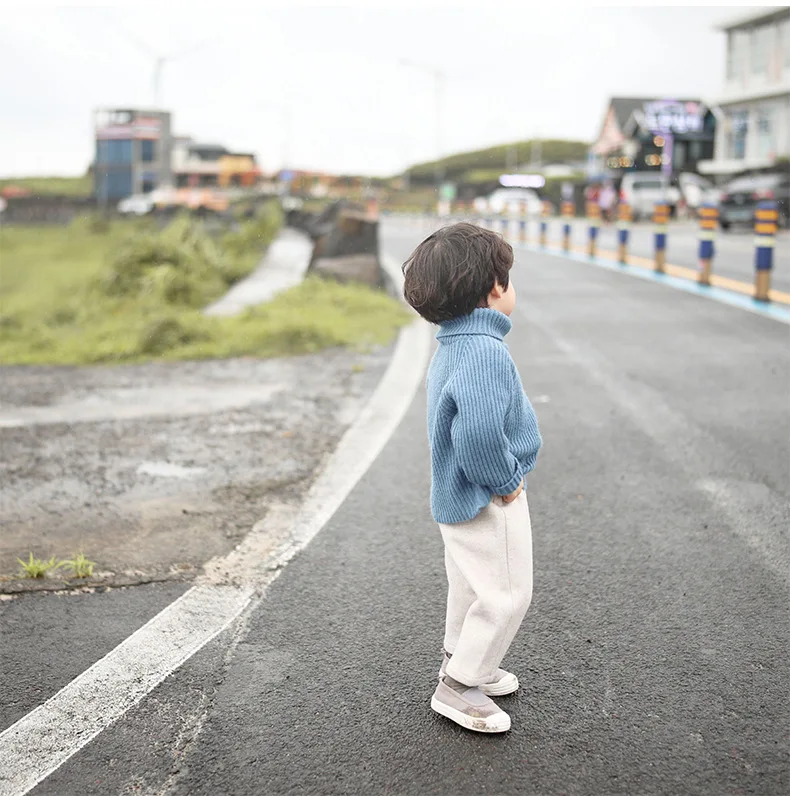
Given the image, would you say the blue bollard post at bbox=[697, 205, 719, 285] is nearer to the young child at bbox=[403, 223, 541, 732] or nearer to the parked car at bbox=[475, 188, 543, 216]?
the young child at bbox=[403, 223, 541, 732]

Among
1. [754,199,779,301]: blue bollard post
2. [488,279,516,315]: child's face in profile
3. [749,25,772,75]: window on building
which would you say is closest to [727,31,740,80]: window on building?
[749,25,772,75]: window on building

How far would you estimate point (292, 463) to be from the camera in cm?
581

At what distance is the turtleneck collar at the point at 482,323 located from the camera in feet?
9.52

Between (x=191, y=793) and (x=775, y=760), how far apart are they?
4.59ft

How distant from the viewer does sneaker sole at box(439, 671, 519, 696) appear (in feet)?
10.2

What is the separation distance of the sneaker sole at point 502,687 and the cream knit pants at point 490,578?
63 millimetres

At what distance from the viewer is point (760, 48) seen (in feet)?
166

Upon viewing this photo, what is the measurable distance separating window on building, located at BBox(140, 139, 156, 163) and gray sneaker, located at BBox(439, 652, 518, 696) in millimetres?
83062

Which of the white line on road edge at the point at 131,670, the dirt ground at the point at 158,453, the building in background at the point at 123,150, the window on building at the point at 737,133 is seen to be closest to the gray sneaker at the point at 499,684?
the white line on road edge at the point at 131,670

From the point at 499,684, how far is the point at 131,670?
107 centimetres

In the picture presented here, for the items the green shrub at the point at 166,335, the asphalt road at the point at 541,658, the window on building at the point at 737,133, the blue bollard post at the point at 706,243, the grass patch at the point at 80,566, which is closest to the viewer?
the asphalt road at the point at 541,658

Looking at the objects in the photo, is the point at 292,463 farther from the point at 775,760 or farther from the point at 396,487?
the point at 775,760

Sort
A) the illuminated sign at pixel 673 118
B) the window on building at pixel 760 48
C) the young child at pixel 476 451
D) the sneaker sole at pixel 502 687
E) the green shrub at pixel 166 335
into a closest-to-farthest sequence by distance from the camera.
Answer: the young child at pixel 476 451 → the sneaker sole at pixel 502 687 → the green shrub at pixel 166 335 → the window on building at pixel 760 48 → the illuminated sign at pixel 673 118

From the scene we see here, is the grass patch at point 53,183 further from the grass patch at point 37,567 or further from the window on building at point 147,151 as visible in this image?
the grass patch at point 37,567
